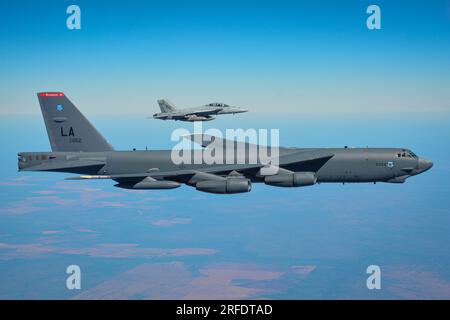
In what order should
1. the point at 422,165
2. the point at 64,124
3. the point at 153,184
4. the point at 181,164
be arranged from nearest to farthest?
the point at 153,184 → the point at 422,165 → the point at 181,164 → the point at 64,124

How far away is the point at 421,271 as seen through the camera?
101062 mm

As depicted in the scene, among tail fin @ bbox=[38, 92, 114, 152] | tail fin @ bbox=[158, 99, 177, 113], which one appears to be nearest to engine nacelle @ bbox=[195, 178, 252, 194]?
tail fin @ bbox=[38, 92, 114, 152]

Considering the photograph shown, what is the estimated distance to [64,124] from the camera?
130 feet

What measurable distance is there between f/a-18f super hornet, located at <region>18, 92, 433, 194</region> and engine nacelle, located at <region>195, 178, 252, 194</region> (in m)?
0.43

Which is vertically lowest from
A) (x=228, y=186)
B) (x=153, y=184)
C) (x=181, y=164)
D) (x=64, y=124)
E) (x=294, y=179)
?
(x=228, y=186)

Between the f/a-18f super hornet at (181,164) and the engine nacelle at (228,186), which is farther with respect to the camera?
the f/a-18f super hornet at (181,164)

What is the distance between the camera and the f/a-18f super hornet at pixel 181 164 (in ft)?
117

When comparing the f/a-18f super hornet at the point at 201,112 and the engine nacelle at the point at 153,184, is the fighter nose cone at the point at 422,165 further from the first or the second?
the f/a-18f super hornet at the point at 201,112

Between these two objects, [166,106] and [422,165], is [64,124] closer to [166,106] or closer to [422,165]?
[422,165]

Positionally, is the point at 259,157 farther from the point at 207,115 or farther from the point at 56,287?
the point at 56,287

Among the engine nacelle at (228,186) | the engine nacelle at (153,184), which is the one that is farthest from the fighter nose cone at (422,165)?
the engine nacelle at (153,184)

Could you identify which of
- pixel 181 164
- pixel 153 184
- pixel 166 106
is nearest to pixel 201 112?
pixel 166 106

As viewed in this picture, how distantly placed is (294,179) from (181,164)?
9.78 metres

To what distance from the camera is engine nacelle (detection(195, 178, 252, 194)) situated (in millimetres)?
34062
